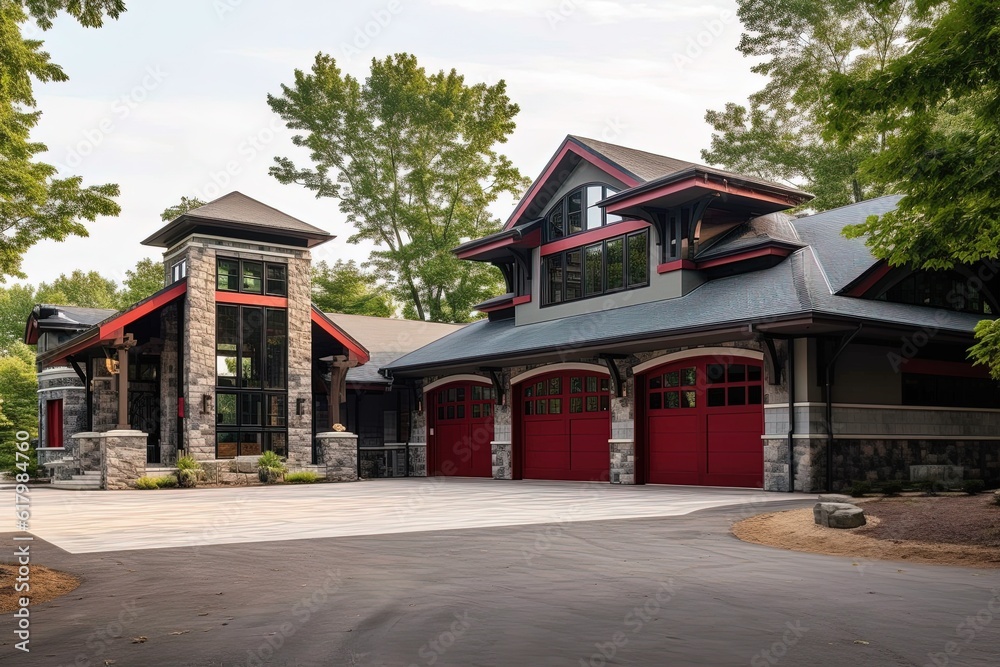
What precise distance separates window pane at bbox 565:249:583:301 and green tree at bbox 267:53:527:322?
19.1 m

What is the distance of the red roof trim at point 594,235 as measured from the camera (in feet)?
80.0

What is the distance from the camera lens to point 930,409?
20906mm

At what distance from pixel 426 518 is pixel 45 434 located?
22.5m

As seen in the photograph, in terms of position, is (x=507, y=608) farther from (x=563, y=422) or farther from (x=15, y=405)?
(x=15, y=405)

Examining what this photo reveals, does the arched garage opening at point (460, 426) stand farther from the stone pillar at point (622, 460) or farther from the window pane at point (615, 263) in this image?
the stone pillar at point (622, 460)

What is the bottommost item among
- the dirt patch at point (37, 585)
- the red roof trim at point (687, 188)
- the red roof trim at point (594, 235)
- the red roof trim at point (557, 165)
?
the dirt patch at point (37, 585)

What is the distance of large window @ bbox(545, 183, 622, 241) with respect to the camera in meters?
25.6

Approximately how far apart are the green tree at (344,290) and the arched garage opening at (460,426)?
58.2ft

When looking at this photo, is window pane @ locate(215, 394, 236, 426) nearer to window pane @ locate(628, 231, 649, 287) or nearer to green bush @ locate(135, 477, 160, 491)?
green bush @ locate(135, 477, 160, 491)

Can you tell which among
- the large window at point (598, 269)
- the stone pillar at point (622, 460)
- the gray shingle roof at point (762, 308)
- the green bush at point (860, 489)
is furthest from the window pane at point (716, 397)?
the green bush at point (860, 489)

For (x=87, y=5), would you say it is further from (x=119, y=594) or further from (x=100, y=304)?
(x=100, y=304)

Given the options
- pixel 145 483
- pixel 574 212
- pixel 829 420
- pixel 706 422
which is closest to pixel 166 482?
pixel 145 483

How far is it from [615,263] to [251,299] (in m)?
10.5

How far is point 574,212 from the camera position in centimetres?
2658
